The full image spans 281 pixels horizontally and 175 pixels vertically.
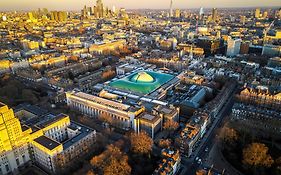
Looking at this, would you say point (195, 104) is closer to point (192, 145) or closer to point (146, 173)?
point (192, 145)

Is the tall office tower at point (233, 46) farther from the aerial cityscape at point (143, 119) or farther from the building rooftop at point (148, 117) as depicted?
the building rooftop at point (148, 117)

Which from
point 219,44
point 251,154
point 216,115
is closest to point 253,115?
point 216,115

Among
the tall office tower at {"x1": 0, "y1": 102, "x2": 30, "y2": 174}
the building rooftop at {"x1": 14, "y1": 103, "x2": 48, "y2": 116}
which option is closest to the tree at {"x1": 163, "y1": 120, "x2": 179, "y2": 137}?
the tall office tower at {"x1": 0, "y1": 102, "x2": 30, "y2": 174}

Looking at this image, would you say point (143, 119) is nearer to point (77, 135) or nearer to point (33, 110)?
point (77, 135)

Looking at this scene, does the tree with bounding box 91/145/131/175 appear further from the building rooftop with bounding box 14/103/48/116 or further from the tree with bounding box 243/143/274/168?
the building rooftop with bounding box 14/103/48/116

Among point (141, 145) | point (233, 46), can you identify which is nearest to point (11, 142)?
point (141, 145)

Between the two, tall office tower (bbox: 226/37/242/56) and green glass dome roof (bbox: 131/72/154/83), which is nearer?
green glass dome roof (bbox: 131/72/154/83)
